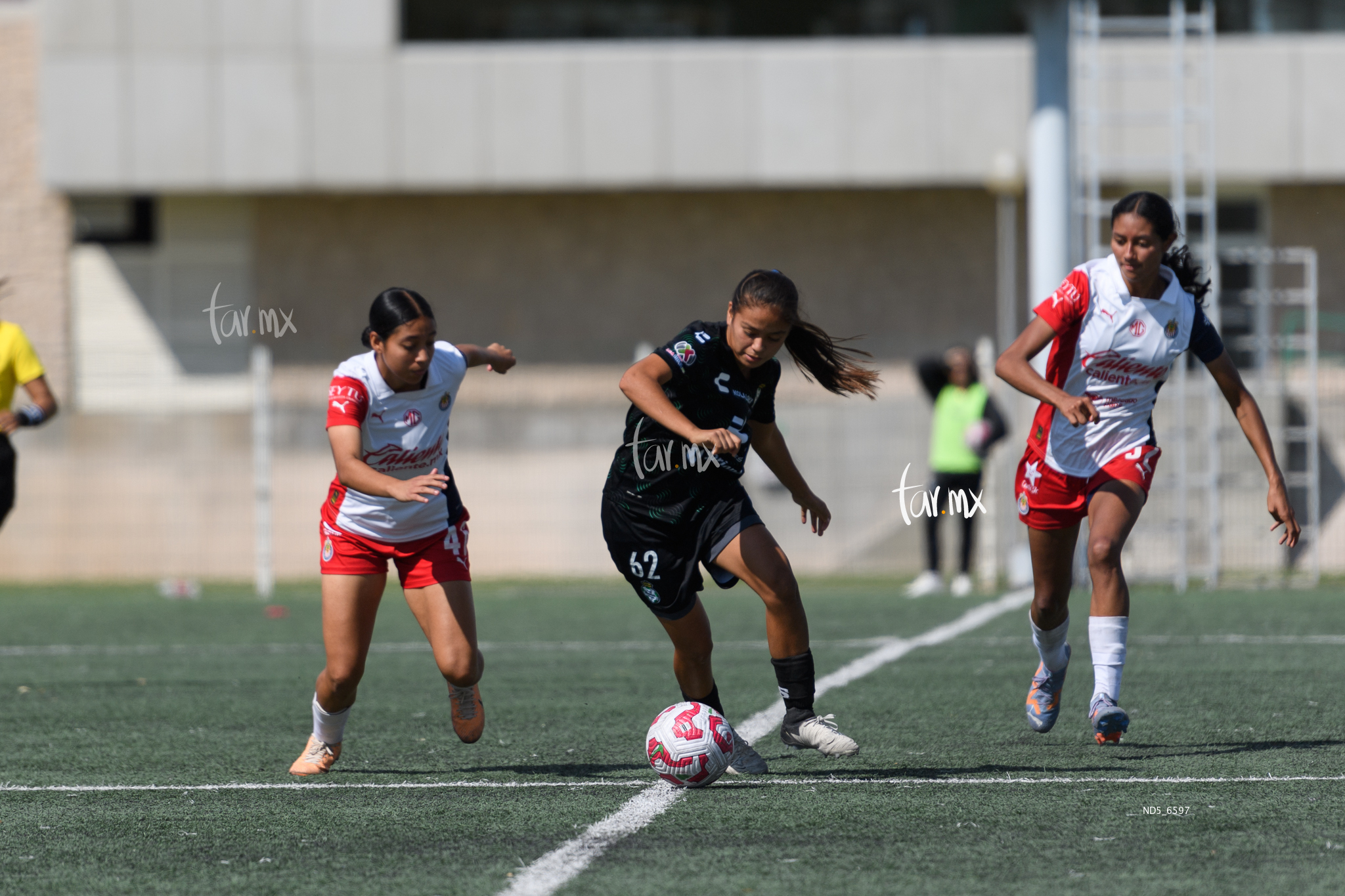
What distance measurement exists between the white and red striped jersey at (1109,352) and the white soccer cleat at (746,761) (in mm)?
1621

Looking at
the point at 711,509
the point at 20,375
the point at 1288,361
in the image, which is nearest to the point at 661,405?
the point at 711,509

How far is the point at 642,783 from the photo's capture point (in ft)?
18.5

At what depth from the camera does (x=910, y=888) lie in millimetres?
4016

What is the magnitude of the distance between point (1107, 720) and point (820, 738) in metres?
1.00

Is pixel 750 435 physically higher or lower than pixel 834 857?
higher

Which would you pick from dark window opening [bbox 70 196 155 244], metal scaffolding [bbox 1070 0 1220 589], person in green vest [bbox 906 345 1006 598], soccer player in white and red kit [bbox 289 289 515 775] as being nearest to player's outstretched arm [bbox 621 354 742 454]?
soccer player in white and red kit [bbox 289 289 515 775]

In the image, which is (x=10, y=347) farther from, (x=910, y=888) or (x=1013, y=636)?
(x=910, y=888)

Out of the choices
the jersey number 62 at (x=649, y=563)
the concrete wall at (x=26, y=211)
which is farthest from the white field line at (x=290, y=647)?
the concrete wall at (x=26, y=211)

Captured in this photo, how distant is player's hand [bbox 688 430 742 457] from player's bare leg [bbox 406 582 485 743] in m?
1.25

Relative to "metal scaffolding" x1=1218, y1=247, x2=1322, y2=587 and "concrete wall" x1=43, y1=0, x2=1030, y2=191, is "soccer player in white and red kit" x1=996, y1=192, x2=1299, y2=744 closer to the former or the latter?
"metal scaffolding" x1=1218, y1=247, x2=1322, y2=587

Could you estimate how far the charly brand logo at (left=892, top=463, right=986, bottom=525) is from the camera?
14.3 metres

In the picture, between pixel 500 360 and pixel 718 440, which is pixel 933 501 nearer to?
pixel 500 360

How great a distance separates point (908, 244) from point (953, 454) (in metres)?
6.90

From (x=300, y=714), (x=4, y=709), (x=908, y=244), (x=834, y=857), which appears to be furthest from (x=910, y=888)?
(x=908, y=244)
